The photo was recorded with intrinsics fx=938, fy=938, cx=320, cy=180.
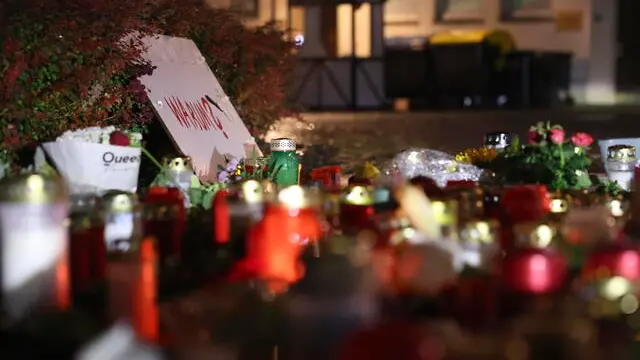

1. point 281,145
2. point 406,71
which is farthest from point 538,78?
point 281,145

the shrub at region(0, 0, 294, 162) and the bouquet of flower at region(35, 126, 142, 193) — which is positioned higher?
the shrub at region(0, 0, 294, 162)

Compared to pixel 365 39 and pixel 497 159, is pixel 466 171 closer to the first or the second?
pixel 497 159

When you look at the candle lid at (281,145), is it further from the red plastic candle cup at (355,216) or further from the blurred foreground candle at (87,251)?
the blurred foreground candle at (87,251)

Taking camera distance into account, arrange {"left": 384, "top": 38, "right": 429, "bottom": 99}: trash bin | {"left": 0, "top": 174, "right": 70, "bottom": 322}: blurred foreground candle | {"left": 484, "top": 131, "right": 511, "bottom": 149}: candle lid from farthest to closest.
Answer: {"left": 384, "top": 38, "right": 429, "bottom": 99}: trash bin, {"left": 484, "top": 131, "right": 511, "bottom": 149}: candle lid, {"left": 0, "top": 174, "right": 70, "bottom": 322}: blurred foreground candle

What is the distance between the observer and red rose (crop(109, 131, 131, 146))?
100 inches

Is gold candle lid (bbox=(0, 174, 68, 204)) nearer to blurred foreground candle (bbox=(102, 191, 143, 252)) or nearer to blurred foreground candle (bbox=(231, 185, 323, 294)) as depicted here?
blurred foreground candle (bbox=(102, 191, 143, 252))

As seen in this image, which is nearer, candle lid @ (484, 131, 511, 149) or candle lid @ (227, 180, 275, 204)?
candle lid @ (227, 180, 275, 204)

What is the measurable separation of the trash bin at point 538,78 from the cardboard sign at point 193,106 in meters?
9.20

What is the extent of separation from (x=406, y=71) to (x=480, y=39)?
106 centimetres

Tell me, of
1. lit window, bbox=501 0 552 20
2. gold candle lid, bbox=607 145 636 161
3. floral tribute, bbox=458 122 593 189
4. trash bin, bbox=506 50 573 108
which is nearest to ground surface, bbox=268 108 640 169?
trash bin, bbox=506 50 573 108

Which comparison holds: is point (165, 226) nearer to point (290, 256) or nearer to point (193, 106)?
point (290, 256)

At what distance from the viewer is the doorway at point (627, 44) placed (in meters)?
13.6

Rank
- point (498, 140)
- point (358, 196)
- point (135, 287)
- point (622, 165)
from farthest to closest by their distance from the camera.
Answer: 1. point (498, 140)
2. point (622, 165)
3. point (358, 196)
4. point (135, 287)

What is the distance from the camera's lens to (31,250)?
1367 millimetres
